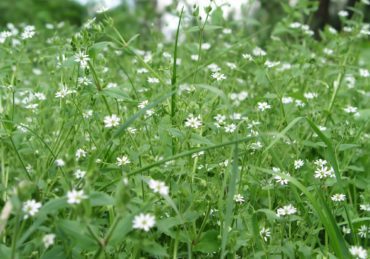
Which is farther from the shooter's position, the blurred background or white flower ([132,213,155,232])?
the blurred background

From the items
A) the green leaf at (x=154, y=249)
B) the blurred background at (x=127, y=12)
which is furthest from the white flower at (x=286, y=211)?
the blurred background at (x=127, y=12)

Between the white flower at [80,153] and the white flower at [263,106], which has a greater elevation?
the white flower at [263,106]

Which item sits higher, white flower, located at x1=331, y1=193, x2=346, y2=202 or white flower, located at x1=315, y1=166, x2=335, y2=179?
white flower, located at x1=315, y1=166, x2=335, y2=179

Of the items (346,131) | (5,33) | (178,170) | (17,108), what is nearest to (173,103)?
(178,170)

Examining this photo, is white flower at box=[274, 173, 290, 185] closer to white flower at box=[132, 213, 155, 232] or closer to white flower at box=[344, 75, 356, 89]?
white flower at box=[132, 213, 155, 232]

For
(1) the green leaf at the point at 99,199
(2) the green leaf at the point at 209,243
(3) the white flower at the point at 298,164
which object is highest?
(3) the white flower at the point at 298,164

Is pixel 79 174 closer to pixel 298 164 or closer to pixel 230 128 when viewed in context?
pixel 230 128

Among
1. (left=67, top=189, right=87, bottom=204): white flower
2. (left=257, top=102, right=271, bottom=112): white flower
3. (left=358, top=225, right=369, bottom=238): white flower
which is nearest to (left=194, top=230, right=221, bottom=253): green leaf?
(left=67, top=189, right=87, bottom=204): white flower

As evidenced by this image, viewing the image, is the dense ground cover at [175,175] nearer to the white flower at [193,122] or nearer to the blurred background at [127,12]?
the white flower at [193,122]

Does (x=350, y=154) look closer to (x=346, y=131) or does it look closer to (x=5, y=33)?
(x=346, y=131)

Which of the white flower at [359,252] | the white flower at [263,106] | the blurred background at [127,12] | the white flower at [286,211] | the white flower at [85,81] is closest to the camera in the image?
the white flower at [359,252]

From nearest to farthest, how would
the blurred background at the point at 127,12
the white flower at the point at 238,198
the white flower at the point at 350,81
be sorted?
the white flower at the point at 238,198 → the white flower at the point at 350,81 → the blurred background at the point at 127,12
